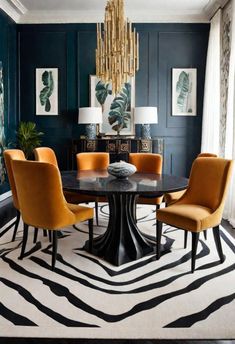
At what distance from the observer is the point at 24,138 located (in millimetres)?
5199

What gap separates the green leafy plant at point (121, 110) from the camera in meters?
5.46

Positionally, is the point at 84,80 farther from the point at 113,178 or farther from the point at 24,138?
the point at 113,178

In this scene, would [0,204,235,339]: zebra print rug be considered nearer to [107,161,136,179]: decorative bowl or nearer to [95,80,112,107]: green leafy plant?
[107,161,136,179]: decorative bowl

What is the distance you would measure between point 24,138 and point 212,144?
2.91 m

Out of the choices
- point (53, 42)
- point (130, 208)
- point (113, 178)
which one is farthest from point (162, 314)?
point (53, 42)

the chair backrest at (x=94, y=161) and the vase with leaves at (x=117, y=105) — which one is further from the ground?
the vase with leaves at (x=117, y=105)

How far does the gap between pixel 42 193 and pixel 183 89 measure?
12.3ft

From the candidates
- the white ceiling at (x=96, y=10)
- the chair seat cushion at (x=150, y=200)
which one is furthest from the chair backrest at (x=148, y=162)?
the white ceiling at (x=96, y=10)

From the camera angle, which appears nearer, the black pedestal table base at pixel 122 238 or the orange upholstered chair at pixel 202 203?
the orange upholstered chair at pixel 202 203

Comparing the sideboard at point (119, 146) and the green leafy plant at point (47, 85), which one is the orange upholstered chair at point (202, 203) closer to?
the sideboard at point (119, 146)

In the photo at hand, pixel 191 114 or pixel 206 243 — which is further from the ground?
pixel 191 114

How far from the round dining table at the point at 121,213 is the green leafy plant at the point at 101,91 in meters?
2.63

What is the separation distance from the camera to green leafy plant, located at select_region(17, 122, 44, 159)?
5172 mm

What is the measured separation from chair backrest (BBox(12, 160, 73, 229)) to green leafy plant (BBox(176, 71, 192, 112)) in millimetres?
3527
